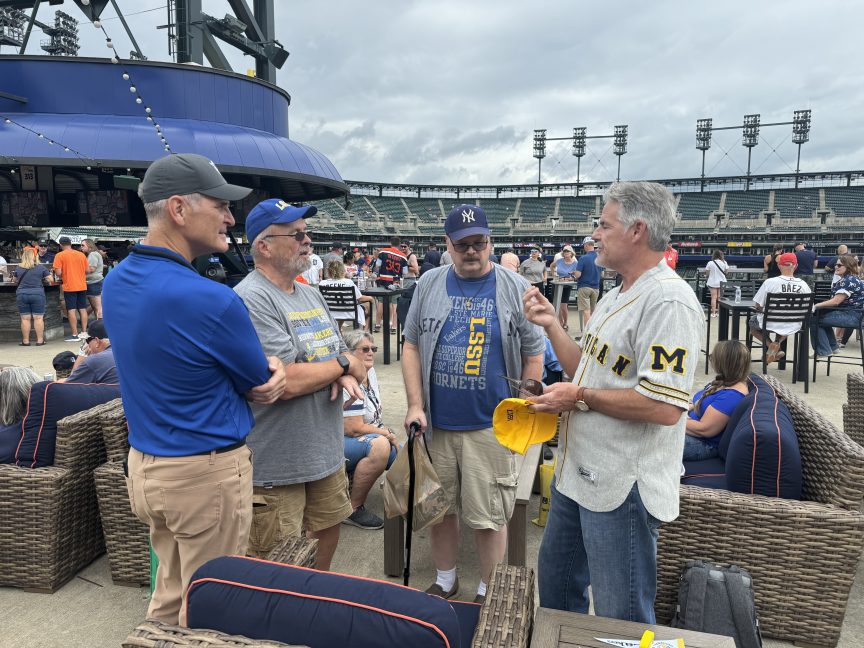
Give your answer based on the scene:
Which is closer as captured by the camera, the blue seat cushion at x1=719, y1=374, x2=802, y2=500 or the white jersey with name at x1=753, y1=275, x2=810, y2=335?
the blue seat cushion at x1=719, y1=374, x2=802, y2=500

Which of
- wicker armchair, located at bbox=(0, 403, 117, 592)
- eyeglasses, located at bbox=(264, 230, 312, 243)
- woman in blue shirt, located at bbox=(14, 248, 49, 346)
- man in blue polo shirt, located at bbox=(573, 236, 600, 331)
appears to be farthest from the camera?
man in blue polo shirt, located at bbox=(573, 236, 600, 331)

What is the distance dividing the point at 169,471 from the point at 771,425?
2.48m

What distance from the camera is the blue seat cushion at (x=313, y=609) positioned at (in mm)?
1107

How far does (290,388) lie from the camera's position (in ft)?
6.88

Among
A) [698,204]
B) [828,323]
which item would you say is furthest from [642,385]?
[698,204]

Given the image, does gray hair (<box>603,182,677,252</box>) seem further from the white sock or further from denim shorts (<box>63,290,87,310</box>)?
denim shorts (<box>63,290,87,310</box>)

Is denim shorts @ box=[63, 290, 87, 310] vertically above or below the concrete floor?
above

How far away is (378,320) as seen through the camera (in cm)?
1202

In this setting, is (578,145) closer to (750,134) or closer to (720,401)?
(750,134)

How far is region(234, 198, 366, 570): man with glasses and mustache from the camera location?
7.22 feet

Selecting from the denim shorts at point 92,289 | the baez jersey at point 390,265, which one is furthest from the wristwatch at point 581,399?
the denim shorts at point 92,289

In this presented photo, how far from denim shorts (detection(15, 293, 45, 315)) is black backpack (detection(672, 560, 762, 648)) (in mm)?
10706

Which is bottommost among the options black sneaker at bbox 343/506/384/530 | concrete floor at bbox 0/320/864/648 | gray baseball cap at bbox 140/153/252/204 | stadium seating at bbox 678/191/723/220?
concrete floor at bbox 0/320/864/648

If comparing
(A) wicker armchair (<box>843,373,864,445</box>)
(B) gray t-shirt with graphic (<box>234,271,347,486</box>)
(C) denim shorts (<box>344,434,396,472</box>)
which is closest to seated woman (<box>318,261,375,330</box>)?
(C) denim shorts (<box>344,434,396,472</box>)
